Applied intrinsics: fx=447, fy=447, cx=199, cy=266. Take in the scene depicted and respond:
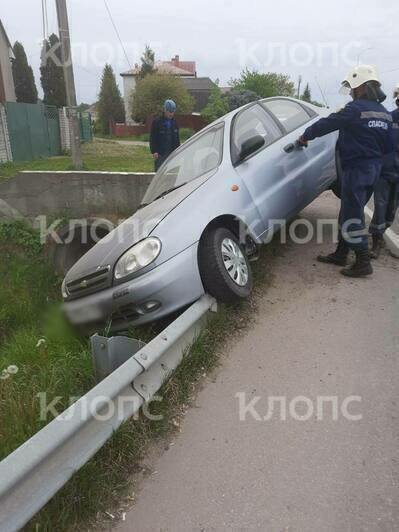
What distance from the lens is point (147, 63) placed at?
53.9 meters

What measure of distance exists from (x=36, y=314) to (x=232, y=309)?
11.9 feet

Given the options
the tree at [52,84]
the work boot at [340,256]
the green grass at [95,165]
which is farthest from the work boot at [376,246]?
the tree at [52,84]

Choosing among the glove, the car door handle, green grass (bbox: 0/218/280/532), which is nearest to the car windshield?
the car door handle

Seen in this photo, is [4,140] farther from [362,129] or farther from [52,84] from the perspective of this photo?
[52,84]

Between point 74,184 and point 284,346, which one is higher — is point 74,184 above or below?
above

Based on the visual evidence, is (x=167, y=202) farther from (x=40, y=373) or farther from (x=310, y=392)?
(x=310, y=392)

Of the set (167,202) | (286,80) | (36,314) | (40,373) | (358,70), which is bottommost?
(36,314)

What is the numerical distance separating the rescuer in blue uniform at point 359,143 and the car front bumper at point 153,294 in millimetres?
1761

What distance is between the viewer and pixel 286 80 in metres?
45.5

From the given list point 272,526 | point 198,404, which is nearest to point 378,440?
point 272,526

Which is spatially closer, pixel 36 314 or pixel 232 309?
pixel 232 309

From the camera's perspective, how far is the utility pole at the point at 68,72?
34.6 ft

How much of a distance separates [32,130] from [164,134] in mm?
11971

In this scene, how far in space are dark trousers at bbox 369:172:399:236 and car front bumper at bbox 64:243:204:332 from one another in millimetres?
2390
